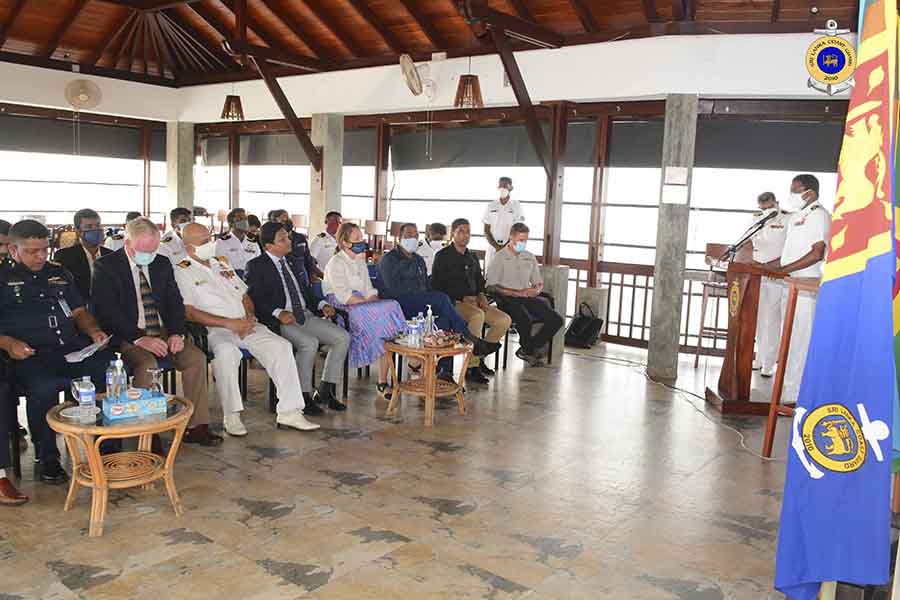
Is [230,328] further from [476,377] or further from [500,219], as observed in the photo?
[500,219]

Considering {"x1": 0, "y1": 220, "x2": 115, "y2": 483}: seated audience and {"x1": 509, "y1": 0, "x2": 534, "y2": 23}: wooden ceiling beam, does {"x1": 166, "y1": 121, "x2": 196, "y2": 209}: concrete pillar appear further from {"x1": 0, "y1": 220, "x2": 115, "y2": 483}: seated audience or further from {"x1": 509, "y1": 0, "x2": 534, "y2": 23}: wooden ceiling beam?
{"x1": 0, "y1": 220, "x2": 115, "y2": 483}: seated audience

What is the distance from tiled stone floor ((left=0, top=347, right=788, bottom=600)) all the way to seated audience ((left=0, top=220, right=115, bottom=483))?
34 cm

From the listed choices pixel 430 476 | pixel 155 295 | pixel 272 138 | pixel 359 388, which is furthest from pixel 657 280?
pixel 272 138

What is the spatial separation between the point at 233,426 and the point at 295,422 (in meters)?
0.38

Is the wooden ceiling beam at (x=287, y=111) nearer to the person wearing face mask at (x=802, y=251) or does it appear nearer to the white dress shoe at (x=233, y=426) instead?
the white dress shoe at (x=233, y=426)

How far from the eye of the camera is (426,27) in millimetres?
8375

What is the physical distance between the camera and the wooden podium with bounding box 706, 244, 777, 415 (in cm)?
545

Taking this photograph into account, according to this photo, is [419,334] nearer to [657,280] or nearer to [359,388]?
[359,388]

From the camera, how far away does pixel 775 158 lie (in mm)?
7355

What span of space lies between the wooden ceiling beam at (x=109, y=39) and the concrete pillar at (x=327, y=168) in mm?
2979

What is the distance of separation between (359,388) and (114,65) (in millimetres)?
7948

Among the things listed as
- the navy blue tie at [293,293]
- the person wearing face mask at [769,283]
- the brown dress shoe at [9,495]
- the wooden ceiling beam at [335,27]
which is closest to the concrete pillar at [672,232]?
the person wearing face mask at [769,283]

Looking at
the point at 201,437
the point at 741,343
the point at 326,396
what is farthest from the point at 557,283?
the point at 201,437

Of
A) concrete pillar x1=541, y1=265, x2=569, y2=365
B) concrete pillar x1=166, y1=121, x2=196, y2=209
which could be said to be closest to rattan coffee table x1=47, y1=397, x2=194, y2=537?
concrete pillar x1=541, y1=265, x2=569, y2=365
